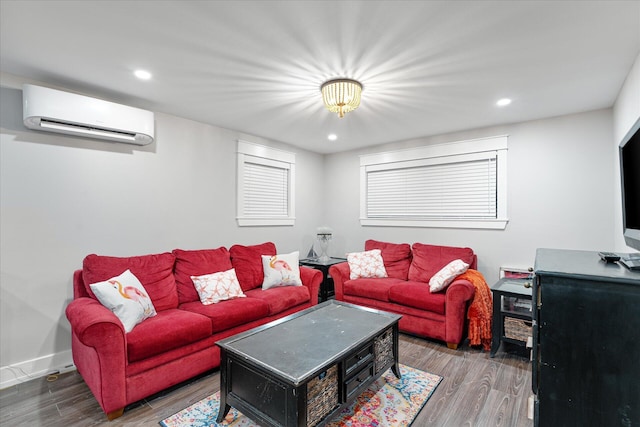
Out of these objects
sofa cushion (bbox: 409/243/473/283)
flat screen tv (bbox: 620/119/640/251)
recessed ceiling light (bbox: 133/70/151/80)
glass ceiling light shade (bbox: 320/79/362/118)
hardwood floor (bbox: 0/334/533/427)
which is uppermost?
recessed ceiling light (bbox: 133/70/151/80)

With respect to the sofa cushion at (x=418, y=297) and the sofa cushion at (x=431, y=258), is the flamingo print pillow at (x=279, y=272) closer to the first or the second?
the sofa cushion at (x=418, y=297)

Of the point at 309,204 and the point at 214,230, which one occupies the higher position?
the point at 309,204

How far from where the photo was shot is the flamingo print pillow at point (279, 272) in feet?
11.9

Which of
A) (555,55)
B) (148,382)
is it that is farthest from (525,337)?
(148,382)

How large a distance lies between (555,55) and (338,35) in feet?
Answer: 5.20

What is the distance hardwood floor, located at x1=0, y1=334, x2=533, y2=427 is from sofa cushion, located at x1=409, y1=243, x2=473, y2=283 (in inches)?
46.7

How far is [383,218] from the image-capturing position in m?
4.85

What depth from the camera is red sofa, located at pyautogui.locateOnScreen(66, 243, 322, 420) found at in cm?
202

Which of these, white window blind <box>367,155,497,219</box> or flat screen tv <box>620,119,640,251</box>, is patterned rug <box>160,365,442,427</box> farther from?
white window blind <box>367,155,497,219</box>

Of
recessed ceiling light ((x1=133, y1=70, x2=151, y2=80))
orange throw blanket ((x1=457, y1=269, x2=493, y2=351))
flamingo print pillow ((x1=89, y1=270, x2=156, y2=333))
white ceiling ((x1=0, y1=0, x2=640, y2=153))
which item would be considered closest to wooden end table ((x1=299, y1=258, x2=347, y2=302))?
orange throw blanket ((x1=457, y1=269, x2=493, y2=351))

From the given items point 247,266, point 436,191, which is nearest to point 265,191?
point 247,266

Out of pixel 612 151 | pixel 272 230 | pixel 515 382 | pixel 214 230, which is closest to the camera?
pixel 515 382

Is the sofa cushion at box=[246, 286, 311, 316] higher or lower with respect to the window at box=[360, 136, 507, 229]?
lower

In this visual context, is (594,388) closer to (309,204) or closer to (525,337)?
(525,337)
